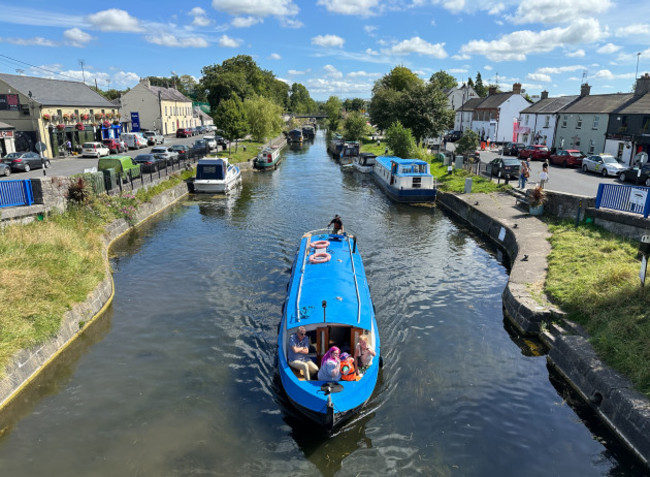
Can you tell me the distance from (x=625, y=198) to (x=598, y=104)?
107 feet

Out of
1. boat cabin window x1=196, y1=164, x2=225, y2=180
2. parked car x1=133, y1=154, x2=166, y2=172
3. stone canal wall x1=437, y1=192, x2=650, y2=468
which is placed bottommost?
stone canal wall x1=437, y1=192, x2=650, y2=468

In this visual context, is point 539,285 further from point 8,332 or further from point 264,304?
point 8,332

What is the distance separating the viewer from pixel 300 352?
10.1 m

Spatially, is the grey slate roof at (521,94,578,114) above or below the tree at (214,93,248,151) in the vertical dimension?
above

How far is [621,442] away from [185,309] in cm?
1302

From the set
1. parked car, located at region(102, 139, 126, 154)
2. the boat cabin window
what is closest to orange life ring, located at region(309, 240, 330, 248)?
the boat cabin window

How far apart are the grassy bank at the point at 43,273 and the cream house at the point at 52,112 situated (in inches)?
1113

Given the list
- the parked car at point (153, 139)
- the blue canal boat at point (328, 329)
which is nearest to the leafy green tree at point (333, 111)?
the parked car at point (153, 139)

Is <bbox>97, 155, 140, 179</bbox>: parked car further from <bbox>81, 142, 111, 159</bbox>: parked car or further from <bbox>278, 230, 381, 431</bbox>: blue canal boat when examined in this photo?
<bbox>278, 230, 381, 431</bbox>: blue canal boat

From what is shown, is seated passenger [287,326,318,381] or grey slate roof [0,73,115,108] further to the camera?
grey slate roof [0,73,115,108]

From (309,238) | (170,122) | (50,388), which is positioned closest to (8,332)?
(50,388)

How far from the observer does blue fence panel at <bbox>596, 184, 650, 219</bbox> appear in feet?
56.0

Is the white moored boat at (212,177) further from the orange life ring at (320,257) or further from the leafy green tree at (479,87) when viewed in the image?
the leafy green tree at (479,87)

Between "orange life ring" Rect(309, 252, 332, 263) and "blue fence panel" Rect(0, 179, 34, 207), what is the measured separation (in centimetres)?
1362
